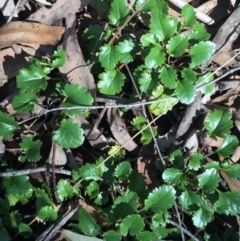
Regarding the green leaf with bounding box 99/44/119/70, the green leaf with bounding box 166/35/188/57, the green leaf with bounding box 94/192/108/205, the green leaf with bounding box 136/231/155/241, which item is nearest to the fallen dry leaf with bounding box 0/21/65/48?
the green leaf with bounding box 99/44/119/70

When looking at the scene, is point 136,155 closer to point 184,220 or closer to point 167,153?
point 167,153

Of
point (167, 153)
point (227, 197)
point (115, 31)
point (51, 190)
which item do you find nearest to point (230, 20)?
point (115, 31)

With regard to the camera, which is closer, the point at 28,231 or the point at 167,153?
the point at 28,231

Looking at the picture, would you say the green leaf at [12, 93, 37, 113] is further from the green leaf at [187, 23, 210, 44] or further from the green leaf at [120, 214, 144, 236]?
the green leaf at [187, 23, 210, 44]

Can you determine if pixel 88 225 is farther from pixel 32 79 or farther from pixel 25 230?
pixel 32 79

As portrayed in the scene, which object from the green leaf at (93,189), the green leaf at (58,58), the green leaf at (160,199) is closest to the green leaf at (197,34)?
the green leaf at (58,58)

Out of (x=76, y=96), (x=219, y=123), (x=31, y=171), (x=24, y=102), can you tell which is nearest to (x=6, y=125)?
(x=24, y=102)
